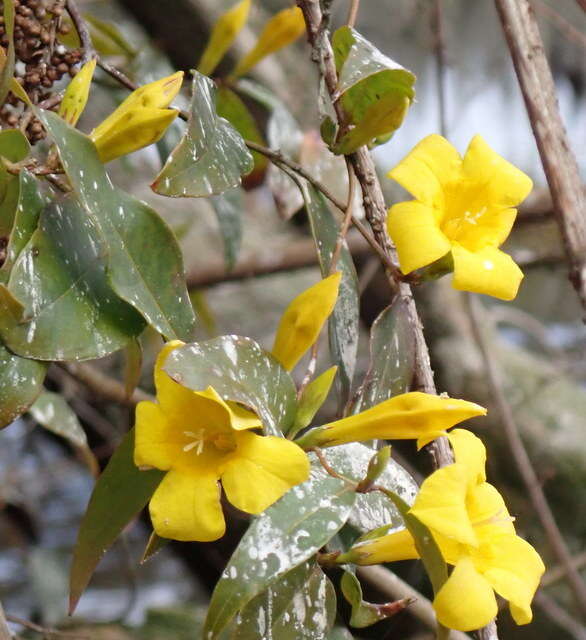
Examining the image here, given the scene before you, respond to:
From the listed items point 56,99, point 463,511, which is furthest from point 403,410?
point 56,99

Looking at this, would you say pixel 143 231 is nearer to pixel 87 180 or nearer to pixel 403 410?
pixel 87 180

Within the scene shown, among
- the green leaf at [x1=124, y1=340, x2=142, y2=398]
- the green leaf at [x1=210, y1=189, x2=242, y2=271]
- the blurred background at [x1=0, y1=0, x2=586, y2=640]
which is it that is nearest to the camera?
the green leaf at [x1=124, y1=340, x2=142, y2=398]

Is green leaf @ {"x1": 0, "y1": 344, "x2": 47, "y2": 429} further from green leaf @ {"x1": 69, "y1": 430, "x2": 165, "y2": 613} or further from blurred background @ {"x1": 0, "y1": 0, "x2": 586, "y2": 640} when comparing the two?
blurred background @ {"x1": 0, "y1": 0, "x2": 586, "y2": 640}

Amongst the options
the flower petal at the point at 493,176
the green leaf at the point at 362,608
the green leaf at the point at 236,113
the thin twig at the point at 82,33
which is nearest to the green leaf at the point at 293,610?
the green leaf at the point at 362,608

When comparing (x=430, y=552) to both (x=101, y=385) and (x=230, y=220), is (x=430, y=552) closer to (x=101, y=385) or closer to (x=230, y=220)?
(x=230, y=220)

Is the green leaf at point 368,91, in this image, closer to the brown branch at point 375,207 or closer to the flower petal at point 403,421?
the brown branch at point 375,207

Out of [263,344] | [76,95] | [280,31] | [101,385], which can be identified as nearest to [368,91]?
[76,95]

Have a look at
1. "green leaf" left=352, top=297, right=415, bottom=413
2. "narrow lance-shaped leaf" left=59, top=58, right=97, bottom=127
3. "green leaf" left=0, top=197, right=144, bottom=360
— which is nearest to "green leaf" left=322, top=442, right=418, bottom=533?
"green leaf" left=352, top=297, right=415, bottom=413
